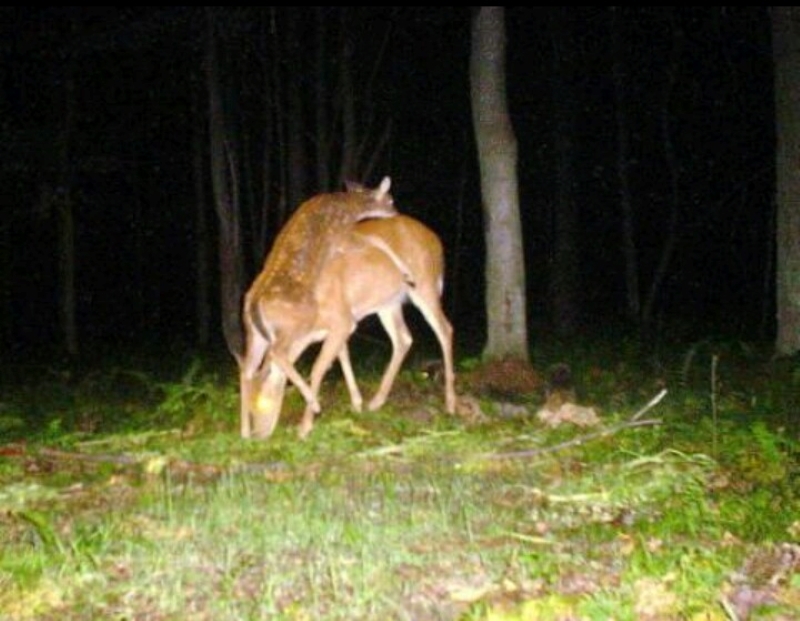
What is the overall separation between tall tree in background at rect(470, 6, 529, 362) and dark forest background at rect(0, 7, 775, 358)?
275 inches

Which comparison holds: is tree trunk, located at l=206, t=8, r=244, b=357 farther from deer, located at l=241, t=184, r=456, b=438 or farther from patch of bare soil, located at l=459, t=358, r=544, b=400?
→ deer, located at l=241, t=184, r=456, b=438

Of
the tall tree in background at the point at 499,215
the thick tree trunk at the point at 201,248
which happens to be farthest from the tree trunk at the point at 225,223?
the tall tree in background at the point at 499,215

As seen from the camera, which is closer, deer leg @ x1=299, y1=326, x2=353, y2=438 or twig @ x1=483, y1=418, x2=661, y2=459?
twig @ x1=483, y1=418, x2=661, y2=459

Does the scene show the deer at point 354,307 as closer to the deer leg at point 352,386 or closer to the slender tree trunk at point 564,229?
the deer leg at point 352,386

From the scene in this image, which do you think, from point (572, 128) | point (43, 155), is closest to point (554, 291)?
point (572, 128)

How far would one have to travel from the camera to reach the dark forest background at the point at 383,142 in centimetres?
1955

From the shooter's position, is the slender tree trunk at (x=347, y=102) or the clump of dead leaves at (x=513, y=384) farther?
the slender tree trunk at (x=347, y=102)

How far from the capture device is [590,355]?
12.8 metres

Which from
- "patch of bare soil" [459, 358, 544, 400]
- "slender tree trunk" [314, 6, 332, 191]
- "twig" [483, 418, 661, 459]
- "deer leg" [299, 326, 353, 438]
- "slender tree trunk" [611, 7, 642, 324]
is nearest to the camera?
"twig" [483, 418, 661, 459]

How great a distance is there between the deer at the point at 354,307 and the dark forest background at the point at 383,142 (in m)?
7.94

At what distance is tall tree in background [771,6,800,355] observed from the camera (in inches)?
435

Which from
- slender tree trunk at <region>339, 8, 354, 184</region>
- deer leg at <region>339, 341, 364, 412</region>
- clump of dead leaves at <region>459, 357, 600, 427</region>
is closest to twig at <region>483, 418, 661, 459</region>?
clump of dead leaves at <region>459, 357, 600, 427</region>

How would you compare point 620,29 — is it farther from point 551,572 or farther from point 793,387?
point 551,572

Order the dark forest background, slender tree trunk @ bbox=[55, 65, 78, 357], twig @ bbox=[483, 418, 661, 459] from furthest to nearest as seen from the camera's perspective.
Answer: the dark forest background
slender tree trunk @ bbox=[55, 65, 78, 357]
twig @ bbox=[483, 418, 661, 459]
